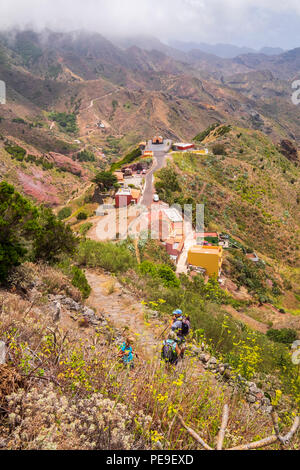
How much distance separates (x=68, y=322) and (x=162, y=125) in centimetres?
13851

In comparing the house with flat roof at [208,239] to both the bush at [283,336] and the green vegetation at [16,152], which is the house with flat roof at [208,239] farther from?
the green vegetation at [16,152]

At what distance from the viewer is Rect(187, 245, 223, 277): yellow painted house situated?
67.1ft

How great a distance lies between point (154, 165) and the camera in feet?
131

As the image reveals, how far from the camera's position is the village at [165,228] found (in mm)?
20484

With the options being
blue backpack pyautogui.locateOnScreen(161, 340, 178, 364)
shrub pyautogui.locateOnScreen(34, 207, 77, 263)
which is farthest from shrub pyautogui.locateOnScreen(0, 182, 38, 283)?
blue backpack pyautogui.locateOnScreen(161, 340, 178, 364)

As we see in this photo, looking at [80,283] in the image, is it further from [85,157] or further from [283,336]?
[85,157]

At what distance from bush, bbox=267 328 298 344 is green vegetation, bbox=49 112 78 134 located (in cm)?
14019

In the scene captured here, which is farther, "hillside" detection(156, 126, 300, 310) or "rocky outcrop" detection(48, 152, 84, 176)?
"rocky outcrop" detection(48, 152, 84, 176)

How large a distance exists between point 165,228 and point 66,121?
466 ft

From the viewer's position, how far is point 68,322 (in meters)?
5.84

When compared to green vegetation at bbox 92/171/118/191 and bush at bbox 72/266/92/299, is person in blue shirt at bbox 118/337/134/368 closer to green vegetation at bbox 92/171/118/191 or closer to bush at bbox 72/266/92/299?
bush at bbox 72/266/92/299

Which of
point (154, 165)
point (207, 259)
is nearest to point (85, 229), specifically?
point (207, 259)

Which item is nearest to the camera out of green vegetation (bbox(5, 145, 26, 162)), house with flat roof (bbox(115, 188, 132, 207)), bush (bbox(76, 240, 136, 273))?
bush (bbox(76, 240, 136, 273))
